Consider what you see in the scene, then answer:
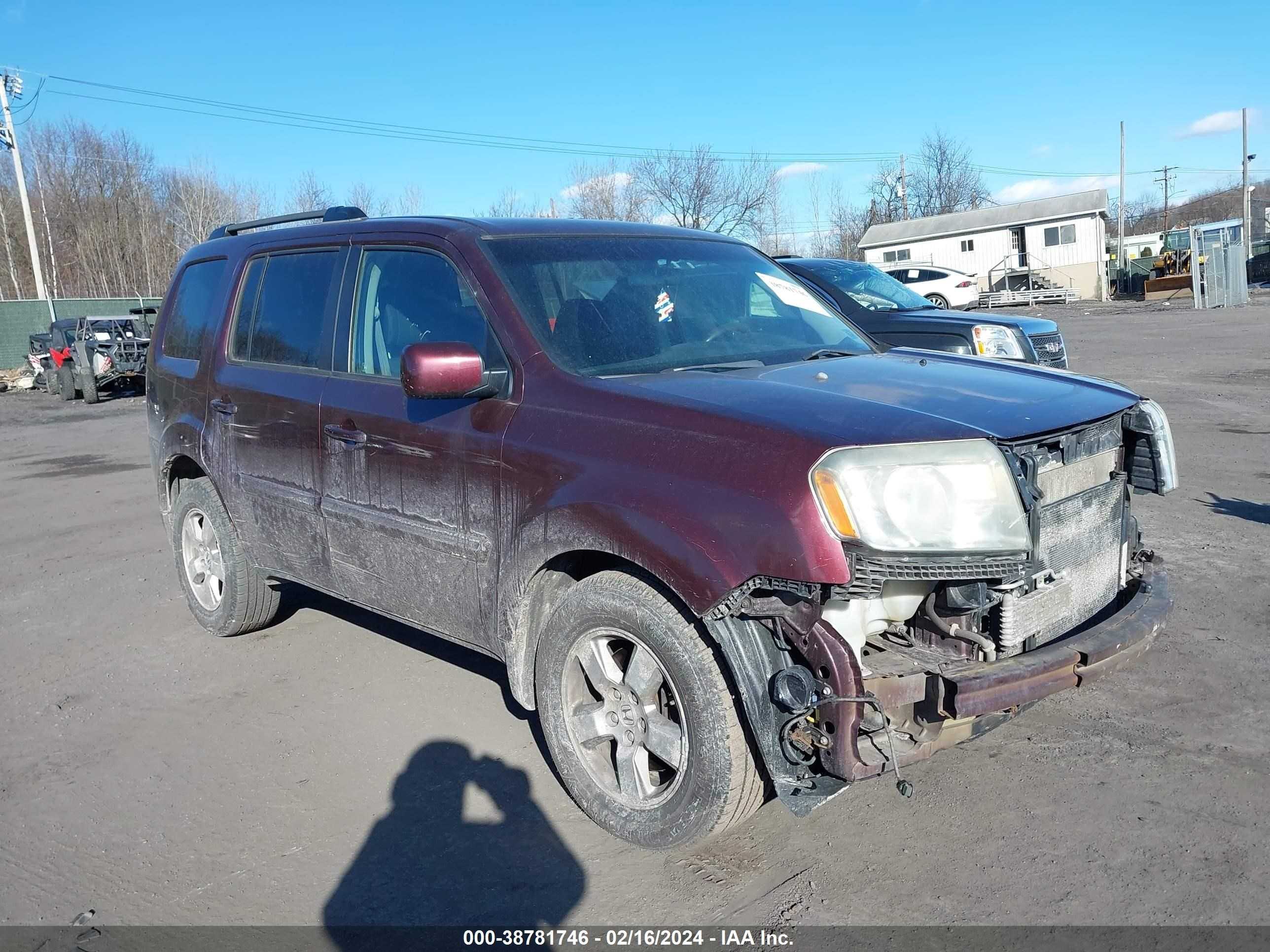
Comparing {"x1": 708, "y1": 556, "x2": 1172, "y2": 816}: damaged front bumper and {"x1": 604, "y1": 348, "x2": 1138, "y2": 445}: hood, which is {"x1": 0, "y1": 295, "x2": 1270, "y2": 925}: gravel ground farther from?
{"x1": 604, "y1": 348, "x2": 1138, "y2": 445}: hood

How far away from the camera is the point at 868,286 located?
999 centimetres

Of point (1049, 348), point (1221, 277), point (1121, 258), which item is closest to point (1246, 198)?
point (1121, 258)

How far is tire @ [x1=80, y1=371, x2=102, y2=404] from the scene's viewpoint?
890 inches

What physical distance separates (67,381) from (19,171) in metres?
15.6

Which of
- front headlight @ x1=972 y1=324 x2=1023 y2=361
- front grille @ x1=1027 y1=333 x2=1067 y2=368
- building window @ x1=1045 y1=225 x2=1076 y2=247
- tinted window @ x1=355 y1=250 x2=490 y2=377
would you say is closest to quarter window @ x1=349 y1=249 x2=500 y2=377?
tinted window @ x1=355 y1=250 x2=490 y2=377

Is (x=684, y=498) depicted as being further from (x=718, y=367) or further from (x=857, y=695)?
(x=718, y=367)

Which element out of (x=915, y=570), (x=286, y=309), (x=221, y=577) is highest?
(x=286, y=309)

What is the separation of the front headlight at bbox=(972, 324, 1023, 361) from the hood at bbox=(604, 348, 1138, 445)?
4.76 m

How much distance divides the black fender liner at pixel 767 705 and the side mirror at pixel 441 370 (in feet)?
3.89

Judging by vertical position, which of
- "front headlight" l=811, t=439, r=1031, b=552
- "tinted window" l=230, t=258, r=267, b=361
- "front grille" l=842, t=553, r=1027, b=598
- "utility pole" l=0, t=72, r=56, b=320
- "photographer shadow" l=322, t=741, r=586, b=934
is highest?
"utility pole" l=0, t=72, r=56, b=320

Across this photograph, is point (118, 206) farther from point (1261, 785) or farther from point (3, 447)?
point (1261, 785)

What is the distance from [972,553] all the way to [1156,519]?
187 inches

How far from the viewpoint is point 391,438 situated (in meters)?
3.88

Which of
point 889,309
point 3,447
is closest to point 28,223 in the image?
point 3,447
